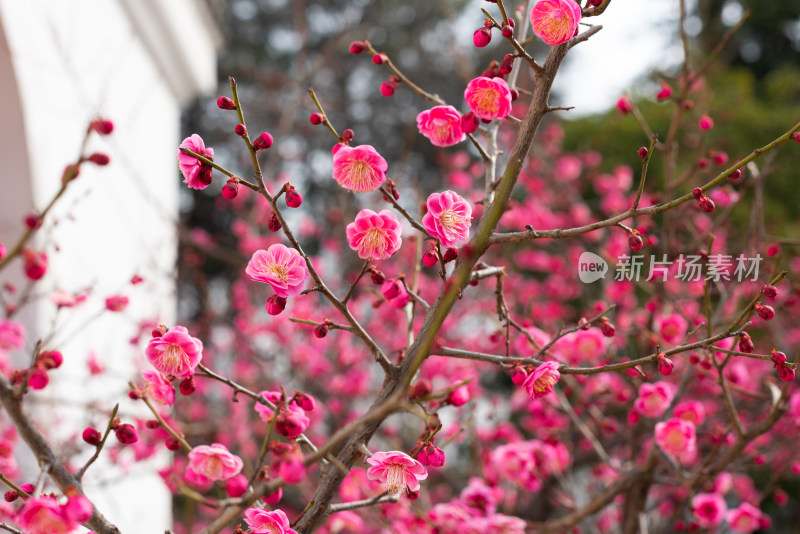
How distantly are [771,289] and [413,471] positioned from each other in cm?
69

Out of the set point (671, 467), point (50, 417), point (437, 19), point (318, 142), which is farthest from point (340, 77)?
point (671, 467)

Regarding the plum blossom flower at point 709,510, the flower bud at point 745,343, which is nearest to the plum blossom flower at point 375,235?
the flower bud at point 745,343

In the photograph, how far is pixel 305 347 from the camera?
4.62 m

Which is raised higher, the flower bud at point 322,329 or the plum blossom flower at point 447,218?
the plum blossom flower at point 447,218

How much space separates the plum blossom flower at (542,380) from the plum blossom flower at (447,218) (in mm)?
254

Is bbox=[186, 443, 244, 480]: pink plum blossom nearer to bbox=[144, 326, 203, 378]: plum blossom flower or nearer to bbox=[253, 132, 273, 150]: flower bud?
bbox=[144, 326, 203, 378]: plum blossom flower

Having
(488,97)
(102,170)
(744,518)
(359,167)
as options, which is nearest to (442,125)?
(488,97)

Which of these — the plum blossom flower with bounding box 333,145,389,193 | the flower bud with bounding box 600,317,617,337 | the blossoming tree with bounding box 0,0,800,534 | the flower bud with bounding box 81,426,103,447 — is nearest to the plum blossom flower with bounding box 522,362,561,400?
the blossoming tree with bounding box 0,0,800,534

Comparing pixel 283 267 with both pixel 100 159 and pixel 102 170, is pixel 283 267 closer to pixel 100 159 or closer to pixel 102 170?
pixel 100 159

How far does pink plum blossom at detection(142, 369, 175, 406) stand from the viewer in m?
1.07

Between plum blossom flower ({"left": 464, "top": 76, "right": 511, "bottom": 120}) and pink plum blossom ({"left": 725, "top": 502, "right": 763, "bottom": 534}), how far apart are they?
5.54ft

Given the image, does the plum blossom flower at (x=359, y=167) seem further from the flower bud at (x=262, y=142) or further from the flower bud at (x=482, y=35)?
the flower bud at (x=482, y=35)

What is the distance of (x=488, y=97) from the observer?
3.71 feet

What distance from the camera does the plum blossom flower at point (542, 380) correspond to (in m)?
1.05
